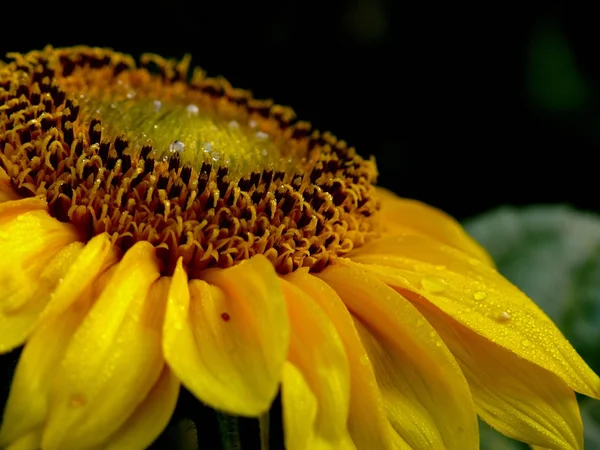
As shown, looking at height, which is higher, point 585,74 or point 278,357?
point 585,74

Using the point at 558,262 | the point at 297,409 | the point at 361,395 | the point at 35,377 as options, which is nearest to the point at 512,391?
the point at 361,395

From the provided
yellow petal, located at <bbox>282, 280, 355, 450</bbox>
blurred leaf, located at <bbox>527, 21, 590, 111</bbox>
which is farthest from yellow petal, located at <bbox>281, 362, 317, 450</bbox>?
blurred leaf, located at <bbox>527, 21, 590, 111</bbox>

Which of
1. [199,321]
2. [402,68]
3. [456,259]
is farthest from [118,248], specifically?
[402,68]

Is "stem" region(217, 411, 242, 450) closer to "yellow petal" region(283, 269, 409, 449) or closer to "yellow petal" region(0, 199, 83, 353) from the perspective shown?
"yellow petal" region(283, 269, 409, 449)

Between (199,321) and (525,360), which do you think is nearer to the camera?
(199,321)

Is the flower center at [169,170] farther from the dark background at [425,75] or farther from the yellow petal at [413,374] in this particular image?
the dark background at [425,75]

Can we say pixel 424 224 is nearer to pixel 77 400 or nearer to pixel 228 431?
pixel 228 431

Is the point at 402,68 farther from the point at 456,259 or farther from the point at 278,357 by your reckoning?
the point at 278,357
